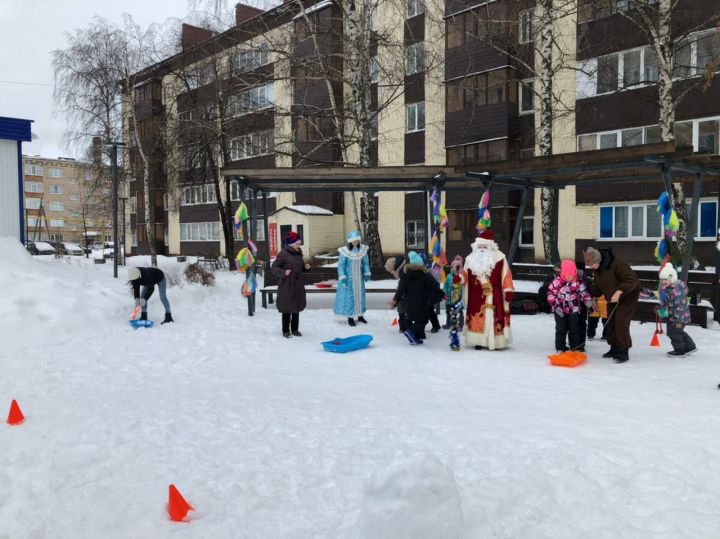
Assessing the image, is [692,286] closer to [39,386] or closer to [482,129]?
[39,386]

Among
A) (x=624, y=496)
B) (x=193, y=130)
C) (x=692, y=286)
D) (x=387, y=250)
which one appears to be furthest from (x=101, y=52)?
(x=624, y=496)

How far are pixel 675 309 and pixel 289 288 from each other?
18.9 feet

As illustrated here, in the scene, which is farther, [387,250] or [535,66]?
[387,250]

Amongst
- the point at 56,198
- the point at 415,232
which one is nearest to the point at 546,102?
the point at 415,232

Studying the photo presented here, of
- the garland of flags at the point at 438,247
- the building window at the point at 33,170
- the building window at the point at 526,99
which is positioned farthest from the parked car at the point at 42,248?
the building window at the point at 33,170

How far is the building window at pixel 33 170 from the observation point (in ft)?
286

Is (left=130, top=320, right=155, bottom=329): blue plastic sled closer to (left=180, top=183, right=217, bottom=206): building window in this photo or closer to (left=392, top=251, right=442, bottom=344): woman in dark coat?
(left=392, top=251, right=442, bottom=344): woman in dark coat

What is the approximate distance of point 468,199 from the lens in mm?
27062

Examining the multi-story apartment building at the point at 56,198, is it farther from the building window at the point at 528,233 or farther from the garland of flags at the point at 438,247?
the garland of flags at the point at 438,247

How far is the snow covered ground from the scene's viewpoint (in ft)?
10.7

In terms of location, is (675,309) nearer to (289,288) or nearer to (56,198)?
(289,288)

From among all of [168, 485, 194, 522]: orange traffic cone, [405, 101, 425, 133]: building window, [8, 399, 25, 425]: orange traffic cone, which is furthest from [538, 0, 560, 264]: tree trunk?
[168, 485, 194, 522]: orange traffic cone

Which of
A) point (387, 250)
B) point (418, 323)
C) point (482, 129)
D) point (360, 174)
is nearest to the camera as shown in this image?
point (418, 323)

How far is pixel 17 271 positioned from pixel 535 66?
2122 centimetres
